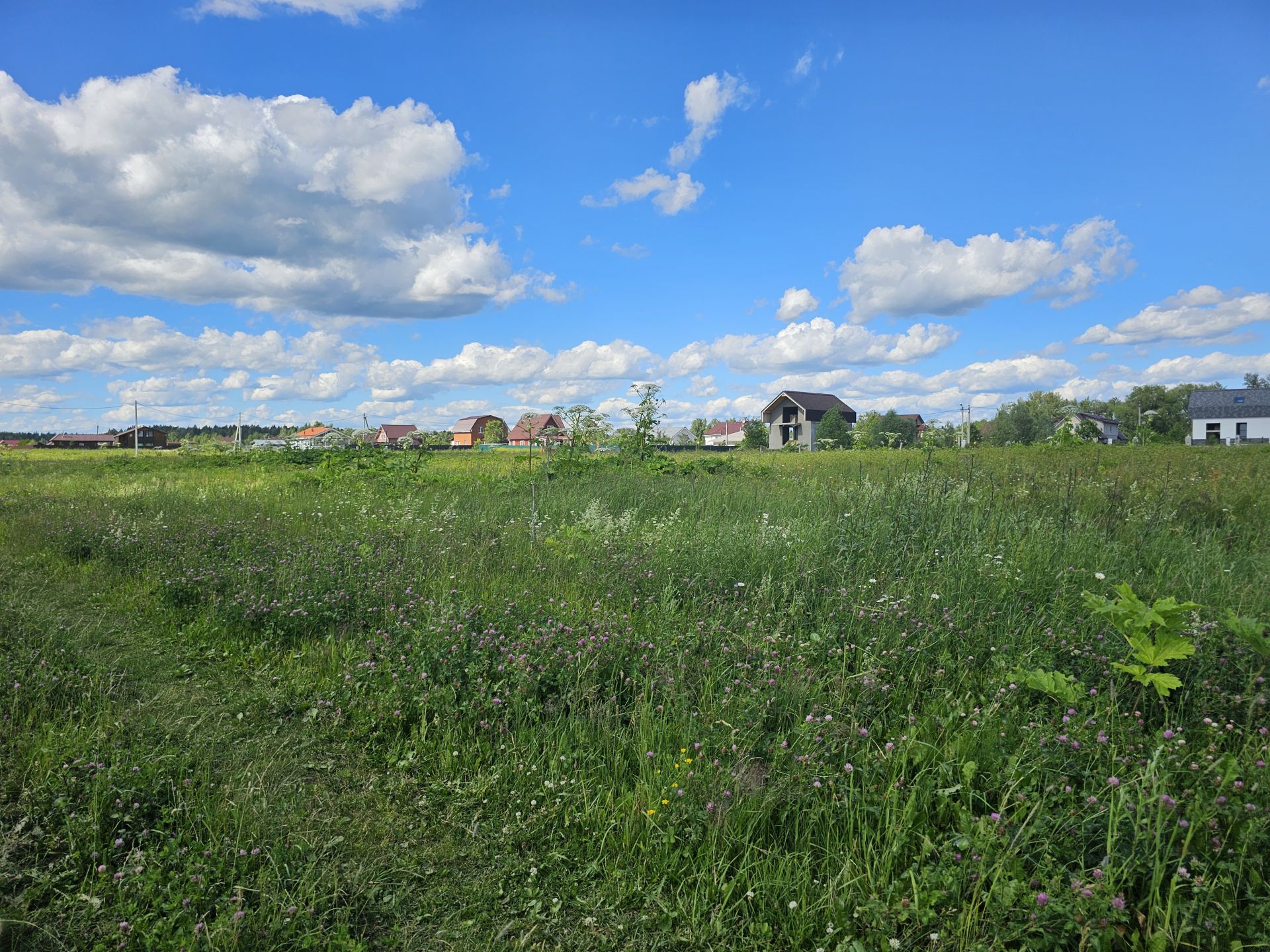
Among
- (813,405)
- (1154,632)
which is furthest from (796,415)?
(1154,632)

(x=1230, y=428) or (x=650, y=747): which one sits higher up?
(x=1230, y=428)

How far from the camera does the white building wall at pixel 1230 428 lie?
5406 centimetres

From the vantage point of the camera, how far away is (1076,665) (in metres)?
4.20

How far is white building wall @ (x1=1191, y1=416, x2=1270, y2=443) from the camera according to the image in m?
54.1

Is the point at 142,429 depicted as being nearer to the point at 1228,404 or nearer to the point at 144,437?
the point at 144,437

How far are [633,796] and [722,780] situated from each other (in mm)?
435

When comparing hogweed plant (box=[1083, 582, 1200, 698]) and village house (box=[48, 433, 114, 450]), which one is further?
village house (box=[48, 433, 114, 450])

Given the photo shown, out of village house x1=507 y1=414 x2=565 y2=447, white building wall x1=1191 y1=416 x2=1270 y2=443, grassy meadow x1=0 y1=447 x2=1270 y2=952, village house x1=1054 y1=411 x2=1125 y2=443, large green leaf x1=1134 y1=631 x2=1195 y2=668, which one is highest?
village house x1=1054 y1=411 x2=1125 y2=443

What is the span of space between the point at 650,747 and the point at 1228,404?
248 ft

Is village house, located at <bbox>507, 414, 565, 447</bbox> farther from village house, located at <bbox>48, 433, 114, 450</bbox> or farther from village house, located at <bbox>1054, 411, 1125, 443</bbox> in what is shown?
village house, located at <bbox>48, 433, 114, 450</bbox>

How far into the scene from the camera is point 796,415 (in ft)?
242

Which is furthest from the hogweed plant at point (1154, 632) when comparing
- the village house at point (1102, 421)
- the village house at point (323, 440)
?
the village house at point (1102, 421)

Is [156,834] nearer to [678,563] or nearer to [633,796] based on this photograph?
[633,796]

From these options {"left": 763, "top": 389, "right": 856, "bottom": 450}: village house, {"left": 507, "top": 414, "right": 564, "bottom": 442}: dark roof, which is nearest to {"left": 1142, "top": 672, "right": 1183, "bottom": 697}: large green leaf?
{"left": 507, "top": 414, "right": 564, "bottom": 442}: dark roof
